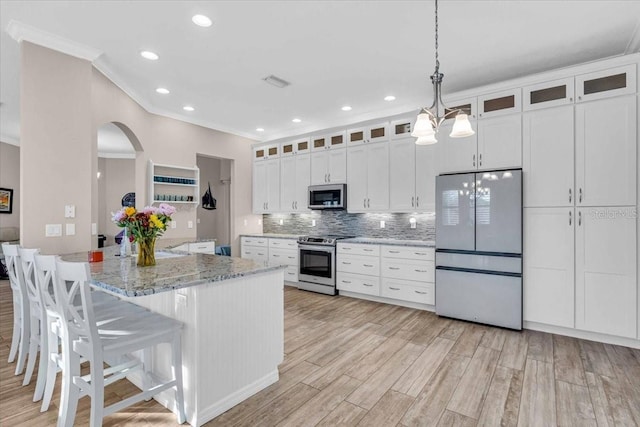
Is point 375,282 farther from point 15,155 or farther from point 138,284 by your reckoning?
point 15,155

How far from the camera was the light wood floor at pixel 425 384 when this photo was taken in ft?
6.54

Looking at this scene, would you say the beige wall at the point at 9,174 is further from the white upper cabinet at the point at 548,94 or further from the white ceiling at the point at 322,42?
the white upper cabinet at the point at 548,94

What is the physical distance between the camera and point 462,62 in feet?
11.3

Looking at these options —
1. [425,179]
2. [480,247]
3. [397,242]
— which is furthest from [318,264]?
[480,247]

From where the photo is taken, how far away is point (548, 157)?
3.36 metres

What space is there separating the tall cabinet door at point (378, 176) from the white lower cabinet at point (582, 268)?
190 centimetres

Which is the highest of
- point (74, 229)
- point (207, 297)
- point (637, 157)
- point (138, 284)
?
point (637, 157)

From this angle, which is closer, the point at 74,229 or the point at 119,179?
the point at 74,229

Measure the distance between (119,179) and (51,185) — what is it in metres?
6.48

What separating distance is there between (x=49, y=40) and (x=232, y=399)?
11.7 ft

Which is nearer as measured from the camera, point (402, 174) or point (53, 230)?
point (53, 230)

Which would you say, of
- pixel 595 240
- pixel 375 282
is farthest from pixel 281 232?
pixel 595 240

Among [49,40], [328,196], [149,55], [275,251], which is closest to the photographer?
[49,40]

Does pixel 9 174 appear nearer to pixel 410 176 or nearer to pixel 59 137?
pixel 59 137
